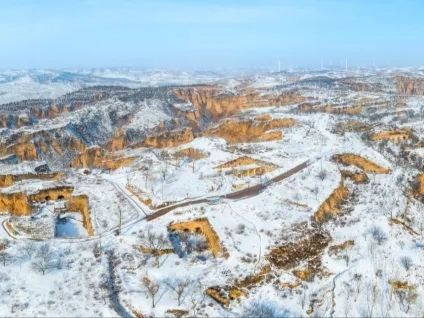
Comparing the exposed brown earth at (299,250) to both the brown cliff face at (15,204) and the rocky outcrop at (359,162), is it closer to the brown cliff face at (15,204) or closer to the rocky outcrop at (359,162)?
the rocky outcrop at (359,162)

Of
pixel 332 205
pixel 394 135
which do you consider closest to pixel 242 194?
pixel 332 205

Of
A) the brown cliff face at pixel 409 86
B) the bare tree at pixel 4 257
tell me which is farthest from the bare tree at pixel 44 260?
the brown cliff face at pixel 409 86

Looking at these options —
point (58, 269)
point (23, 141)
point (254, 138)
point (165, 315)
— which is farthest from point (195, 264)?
point (23, 141)

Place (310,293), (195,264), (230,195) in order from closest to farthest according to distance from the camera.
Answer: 1. (310,293)
2. (195,264)
3. (230,195)

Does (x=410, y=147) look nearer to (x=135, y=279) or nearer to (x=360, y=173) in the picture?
(x=360, y=173)

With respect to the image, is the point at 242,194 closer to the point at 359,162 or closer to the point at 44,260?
the point at 359,162
